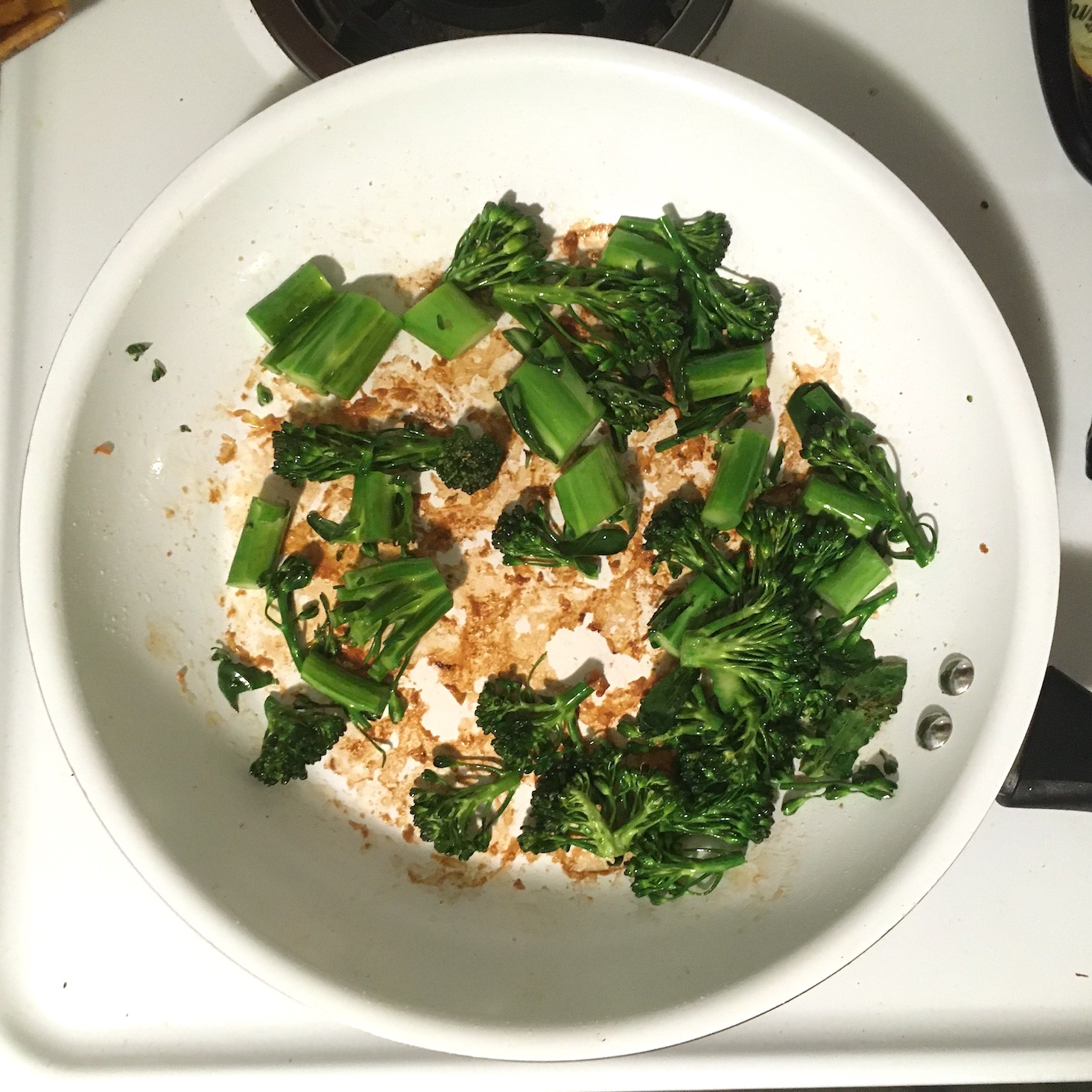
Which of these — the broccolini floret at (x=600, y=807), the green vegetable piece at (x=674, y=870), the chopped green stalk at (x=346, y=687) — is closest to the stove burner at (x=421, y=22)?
the chopped green stalk at (x=346, y=687)

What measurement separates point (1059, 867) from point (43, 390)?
1.85 m

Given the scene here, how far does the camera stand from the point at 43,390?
1212mm

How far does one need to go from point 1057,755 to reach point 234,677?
140cm

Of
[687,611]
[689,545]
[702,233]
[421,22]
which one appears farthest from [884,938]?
[421,22]

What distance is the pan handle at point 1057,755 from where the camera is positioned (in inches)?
50.6

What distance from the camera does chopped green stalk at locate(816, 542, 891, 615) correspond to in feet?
4.66

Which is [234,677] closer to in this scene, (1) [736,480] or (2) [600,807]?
(2) [600,807]

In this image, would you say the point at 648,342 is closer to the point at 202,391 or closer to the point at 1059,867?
the point at 202,391

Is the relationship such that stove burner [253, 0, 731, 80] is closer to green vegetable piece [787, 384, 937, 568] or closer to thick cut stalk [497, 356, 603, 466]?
thick cut stalk [497, 356, 603, 466]

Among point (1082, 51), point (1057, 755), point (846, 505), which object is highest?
point (1082, 51)

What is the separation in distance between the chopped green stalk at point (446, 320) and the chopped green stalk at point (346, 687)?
Result: 0.61 meters

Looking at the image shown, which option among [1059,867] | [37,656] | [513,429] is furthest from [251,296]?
[1059,867]

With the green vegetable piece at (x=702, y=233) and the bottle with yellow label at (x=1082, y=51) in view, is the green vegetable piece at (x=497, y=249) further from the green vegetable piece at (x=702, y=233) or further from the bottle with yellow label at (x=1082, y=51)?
the bottle with yellow label at (x=1082, y=51)

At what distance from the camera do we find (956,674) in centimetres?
133
